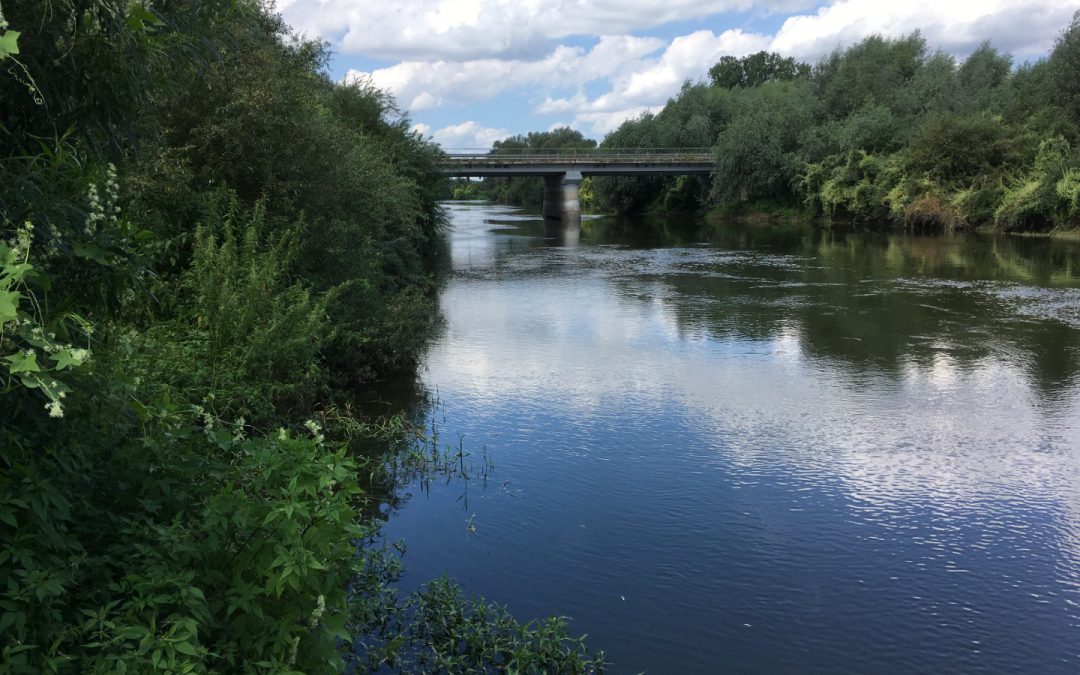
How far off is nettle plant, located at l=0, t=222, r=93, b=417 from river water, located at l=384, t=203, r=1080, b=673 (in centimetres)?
424

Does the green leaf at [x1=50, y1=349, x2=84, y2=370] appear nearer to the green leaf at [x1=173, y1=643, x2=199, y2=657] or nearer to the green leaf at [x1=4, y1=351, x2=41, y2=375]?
the green leaf at [x1=4, y1=351, x2=41, y2=375]

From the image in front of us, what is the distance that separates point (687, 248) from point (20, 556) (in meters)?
36.2

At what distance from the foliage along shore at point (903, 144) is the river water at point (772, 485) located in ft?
75.3

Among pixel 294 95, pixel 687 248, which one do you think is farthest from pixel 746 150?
pixel 294 95

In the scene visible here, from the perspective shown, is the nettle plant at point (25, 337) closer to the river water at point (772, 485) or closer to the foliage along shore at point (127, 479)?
the foliage along shore at point (127, 479)

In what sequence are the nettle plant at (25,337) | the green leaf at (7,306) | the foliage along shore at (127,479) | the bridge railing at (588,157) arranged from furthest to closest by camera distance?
1. the bridge railing at (588,157)
2. the foliage along shore at (127,479)
3. the nettle plant at (25,337)
4. the green leaf at (7,306)

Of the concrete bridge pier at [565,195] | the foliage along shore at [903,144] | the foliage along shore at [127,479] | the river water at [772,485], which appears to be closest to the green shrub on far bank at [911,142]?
the foliage along shore at [903,144]

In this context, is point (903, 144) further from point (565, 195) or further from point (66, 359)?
point (66, 359)

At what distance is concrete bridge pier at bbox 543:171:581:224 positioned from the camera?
2525 inches

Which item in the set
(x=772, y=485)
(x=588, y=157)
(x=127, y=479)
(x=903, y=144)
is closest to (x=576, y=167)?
(x=588, y=157)

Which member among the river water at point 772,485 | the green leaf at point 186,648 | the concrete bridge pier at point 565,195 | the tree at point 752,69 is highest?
the tree at point 752,69

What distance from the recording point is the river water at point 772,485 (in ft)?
21.2

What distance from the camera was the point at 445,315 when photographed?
1973 cm

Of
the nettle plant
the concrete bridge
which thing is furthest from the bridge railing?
the nettle plant
